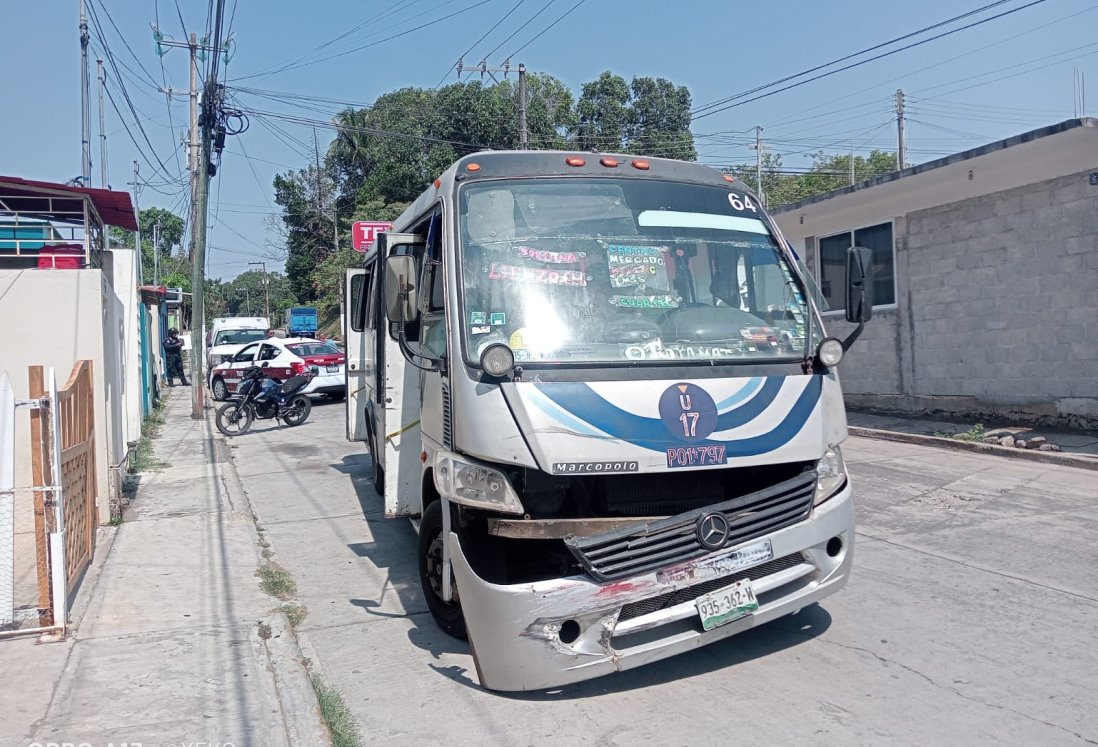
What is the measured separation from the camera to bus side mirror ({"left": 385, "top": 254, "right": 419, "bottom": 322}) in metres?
5.25

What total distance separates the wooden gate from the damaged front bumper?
2818 mm

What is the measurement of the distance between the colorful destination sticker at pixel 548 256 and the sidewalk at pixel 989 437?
727cm

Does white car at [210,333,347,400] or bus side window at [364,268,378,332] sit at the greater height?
bus side window at [364,268,378,332]

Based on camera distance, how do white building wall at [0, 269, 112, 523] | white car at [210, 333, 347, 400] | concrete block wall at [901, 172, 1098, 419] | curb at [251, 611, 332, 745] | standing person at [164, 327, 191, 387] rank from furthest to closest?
standing person at [164, 327, 191, 387] → white car at [210, 333, 347, 400] → concrete block wall at [901, 172, 1098, 419] → white building wall at [0, 269, 112, 523] → curb at [251, 611, 332, 745]

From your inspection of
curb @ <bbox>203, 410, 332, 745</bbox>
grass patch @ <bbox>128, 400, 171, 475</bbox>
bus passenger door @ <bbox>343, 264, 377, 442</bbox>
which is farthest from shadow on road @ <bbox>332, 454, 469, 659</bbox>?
grass patch @ <bbox>128, 400, 171, 475</bbox>

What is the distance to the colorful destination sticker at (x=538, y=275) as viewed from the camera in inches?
190

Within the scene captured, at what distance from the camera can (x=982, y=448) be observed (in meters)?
10.6

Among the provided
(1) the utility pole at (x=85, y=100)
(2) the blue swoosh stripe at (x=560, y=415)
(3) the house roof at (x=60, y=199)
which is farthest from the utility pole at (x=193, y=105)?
(2) the blue swoosh stripe at (x=560, y=415)

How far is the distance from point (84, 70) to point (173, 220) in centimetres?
6505

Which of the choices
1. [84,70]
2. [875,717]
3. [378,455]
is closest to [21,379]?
[378,455]

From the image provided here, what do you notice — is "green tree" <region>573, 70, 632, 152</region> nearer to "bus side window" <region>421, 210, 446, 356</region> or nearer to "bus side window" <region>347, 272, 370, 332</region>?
"bus side window" <region>347, 272, 370, 332</region>

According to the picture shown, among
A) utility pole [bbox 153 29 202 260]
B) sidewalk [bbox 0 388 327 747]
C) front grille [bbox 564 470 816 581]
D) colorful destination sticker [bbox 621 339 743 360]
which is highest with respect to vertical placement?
utility pole [bbox 153 29 202 260]

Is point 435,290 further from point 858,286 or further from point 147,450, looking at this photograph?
point 147,450

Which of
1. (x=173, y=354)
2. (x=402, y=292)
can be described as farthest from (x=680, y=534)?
(x=173, y=354)
